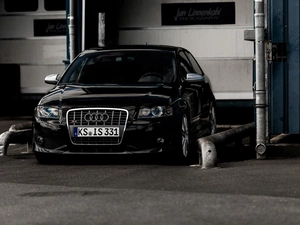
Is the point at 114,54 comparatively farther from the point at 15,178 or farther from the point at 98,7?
the point at 98,7

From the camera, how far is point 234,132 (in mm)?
15398

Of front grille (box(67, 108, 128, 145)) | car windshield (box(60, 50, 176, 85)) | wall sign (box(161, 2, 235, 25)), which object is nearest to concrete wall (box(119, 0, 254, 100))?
wall sign (box(161, 2, 235, 25))

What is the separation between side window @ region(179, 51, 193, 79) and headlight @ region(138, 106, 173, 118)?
1.31 m

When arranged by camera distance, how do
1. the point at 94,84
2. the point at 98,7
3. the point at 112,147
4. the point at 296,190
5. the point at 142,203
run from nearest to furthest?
the point at 142,203 → the point at 296,190 → the point at 112,147 → the point at 94,84 → the point at 98,7

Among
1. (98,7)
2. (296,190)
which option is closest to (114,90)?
(296,190)

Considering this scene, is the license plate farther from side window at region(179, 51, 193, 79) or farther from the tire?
side window at region(179, 51, 193, 79)

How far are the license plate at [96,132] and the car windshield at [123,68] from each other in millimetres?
1298

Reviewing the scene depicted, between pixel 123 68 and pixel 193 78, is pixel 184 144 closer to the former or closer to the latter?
pixel 193 78

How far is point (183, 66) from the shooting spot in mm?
15781

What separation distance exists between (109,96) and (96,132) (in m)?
A: 0.50

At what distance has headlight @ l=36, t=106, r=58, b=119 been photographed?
46.4 feet

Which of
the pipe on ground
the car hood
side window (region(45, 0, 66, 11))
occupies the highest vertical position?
side window (region(45, 0, 66, 11))

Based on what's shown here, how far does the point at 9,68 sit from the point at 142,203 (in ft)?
42.7

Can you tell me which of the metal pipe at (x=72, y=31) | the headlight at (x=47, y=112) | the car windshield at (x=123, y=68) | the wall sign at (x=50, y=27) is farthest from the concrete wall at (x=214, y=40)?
the headlight at (x=47, y=112)
